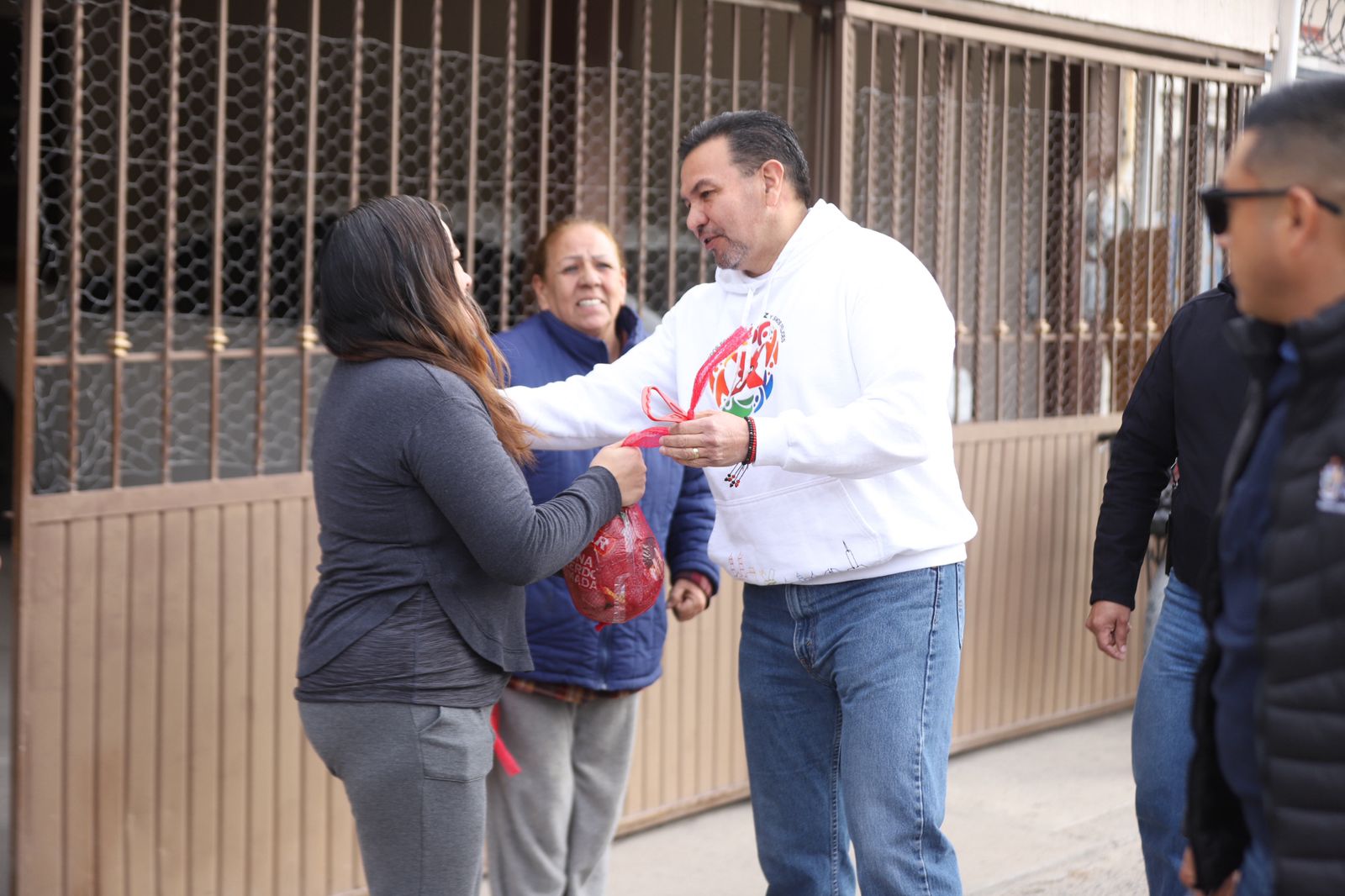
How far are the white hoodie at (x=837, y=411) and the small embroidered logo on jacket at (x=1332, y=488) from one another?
1.09 m

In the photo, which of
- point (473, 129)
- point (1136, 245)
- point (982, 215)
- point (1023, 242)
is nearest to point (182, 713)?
point (473, 129)

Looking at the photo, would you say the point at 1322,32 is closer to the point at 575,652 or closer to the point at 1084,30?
the point at 1084,30

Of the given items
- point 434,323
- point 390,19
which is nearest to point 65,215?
point 390,19

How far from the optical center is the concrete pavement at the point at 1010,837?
4.56 metres

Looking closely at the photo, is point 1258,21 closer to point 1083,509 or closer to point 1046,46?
point 1046,46

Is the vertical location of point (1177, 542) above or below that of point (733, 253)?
below

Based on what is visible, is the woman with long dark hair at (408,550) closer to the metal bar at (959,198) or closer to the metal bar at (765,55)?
the metal bar at (765,55)

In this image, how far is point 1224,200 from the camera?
186cm

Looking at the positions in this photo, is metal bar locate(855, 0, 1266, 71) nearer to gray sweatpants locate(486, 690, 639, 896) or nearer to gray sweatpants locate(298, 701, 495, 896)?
gray sweatpants locate(486, 690, 639, 896)

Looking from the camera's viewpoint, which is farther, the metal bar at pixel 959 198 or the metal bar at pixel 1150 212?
the metal bar at pixel 1150 212

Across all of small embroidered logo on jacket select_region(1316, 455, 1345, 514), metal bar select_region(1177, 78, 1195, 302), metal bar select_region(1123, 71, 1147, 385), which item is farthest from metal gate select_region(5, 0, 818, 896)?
small embroidered logo on jacket select_region(1316, 455, 1345, 514)

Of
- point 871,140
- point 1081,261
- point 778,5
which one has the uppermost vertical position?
point 778,5

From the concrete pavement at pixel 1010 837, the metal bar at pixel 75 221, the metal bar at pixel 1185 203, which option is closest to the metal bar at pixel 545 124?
the metal bar at pixel 75 221

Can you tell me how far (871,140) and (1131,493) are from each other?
2299mm
